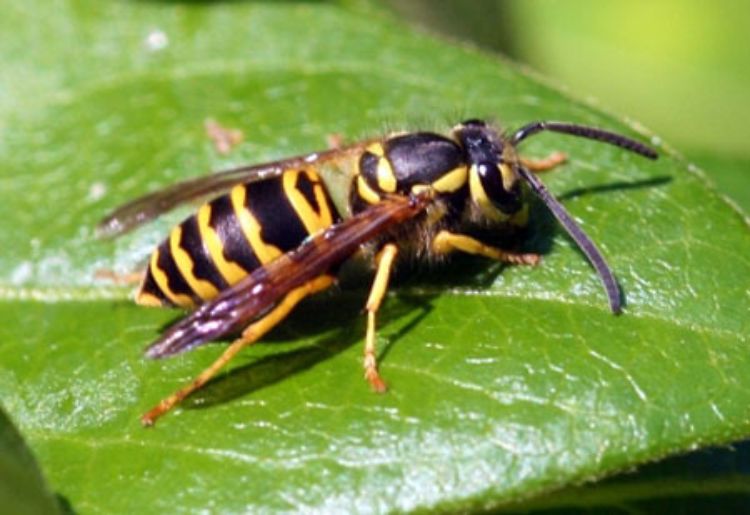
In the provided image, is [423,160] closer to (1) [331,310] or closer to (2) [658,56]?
(1) [331,310]

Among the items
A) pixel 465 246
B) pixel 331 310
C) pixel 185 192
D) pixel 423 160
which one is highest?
pixel 423 160

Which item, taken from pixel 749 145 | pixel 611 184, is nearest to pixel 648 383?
pixel 611 184

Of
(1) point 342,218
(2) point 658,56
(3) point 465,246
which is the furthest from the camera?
(2) point 658,56

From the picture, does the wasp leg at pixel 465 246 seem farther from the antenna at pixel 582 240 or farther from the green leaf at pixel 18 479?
the green leaf at pixel 18 479

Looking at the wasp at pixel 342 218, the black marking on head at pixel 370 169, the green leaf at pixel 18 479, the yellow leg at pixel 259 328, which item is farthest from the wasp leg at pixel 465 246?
the green leaf at pixel 18 479

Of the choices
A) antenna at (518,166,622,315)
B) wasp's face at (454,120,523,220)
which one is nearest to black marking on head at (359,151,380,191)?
wasp's face at (454,120,523,220)

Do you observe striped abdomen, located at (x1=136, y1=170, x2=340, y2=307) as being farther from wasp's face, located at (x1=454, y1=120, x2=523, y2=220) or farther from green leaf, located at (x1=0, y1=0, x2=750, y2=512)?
wasp's face, located at (x1=454, y1=120, x2=523, y2=220)

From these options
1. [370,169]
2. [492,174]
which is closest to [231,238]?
[370,169]
